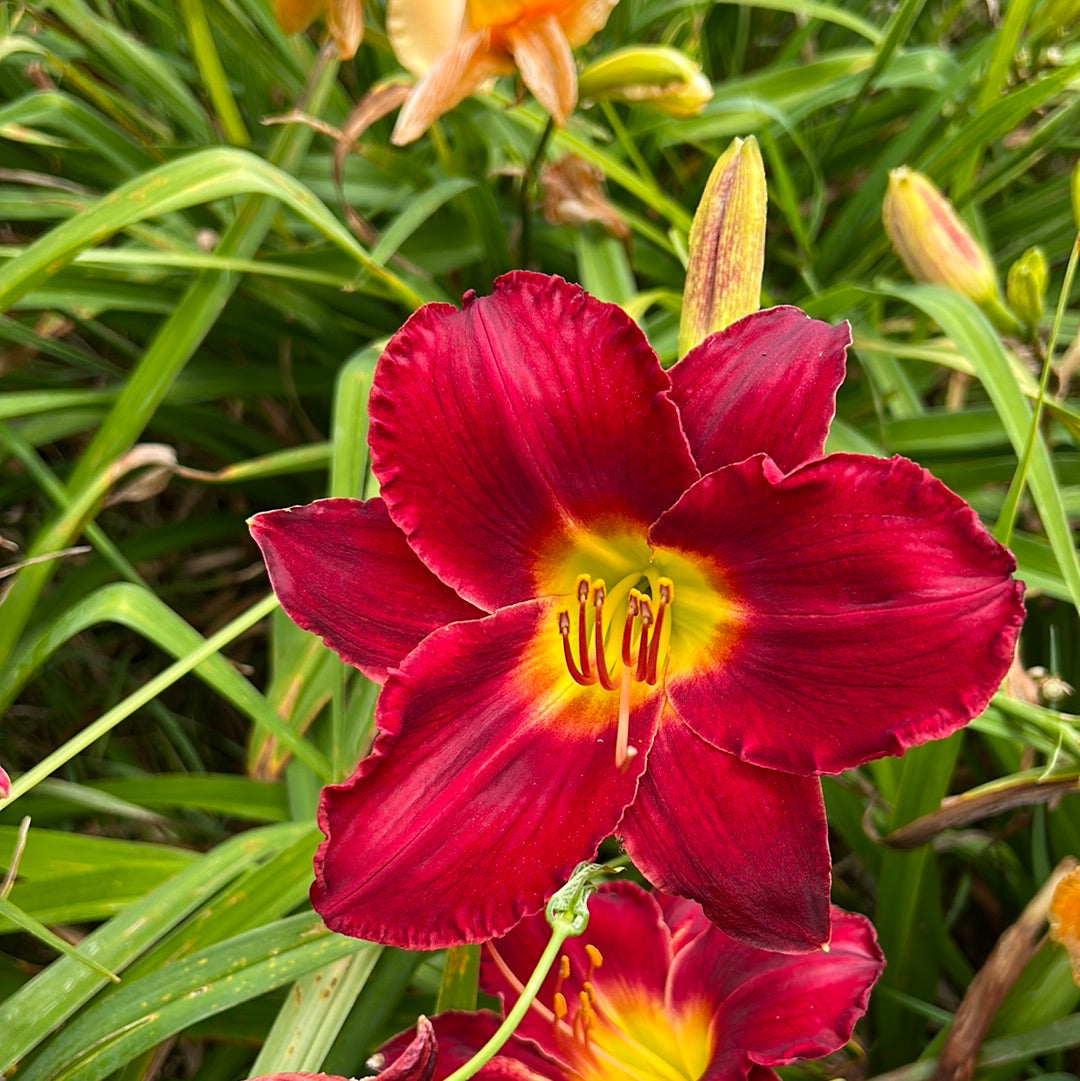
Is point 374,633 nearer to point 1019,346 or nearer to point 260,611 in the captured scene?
point 260,611

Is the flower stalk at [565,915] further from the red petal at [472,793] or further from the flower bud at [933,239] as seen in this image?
the flower bud at [933,239]

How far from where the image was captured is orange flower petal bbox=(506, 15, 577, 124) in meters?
0.88

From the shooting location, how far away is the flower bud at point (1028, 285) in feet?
2.70

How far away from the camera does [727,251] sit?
27.0 inches

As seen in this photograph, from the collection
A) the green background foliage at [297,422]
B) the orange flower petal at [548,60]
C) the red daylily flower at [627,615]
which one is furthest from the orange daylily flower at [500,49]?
the red daylily flower at [627,615]

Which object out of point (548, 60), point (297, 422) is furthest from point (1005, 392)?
point (297, 422)

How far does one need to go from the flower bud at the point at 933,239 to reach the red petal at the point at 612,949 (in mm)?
557

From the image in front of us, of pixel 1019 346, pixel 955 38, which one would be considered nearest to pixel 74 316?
pixel 1019 346

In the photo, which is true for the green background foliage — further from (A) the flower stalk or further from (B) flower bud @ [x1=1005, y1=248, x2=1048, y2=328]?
(A) the flower stalk

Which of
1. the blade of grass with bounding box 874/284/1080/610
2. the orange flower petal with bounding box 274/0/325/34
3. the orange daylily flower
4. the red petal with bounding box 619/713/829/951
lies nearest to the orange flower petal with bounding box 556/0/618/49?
the orange daylily flower

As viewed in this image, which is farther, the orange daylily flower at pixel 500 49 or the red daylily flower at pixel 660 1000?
the orange daylily flower at pixel 500 49

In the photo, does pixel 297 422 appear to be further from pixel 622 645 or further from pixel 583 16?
pixel 622 645

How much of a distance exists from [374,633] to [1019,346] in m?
0.73

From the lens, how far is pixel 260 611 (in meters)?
0.74
